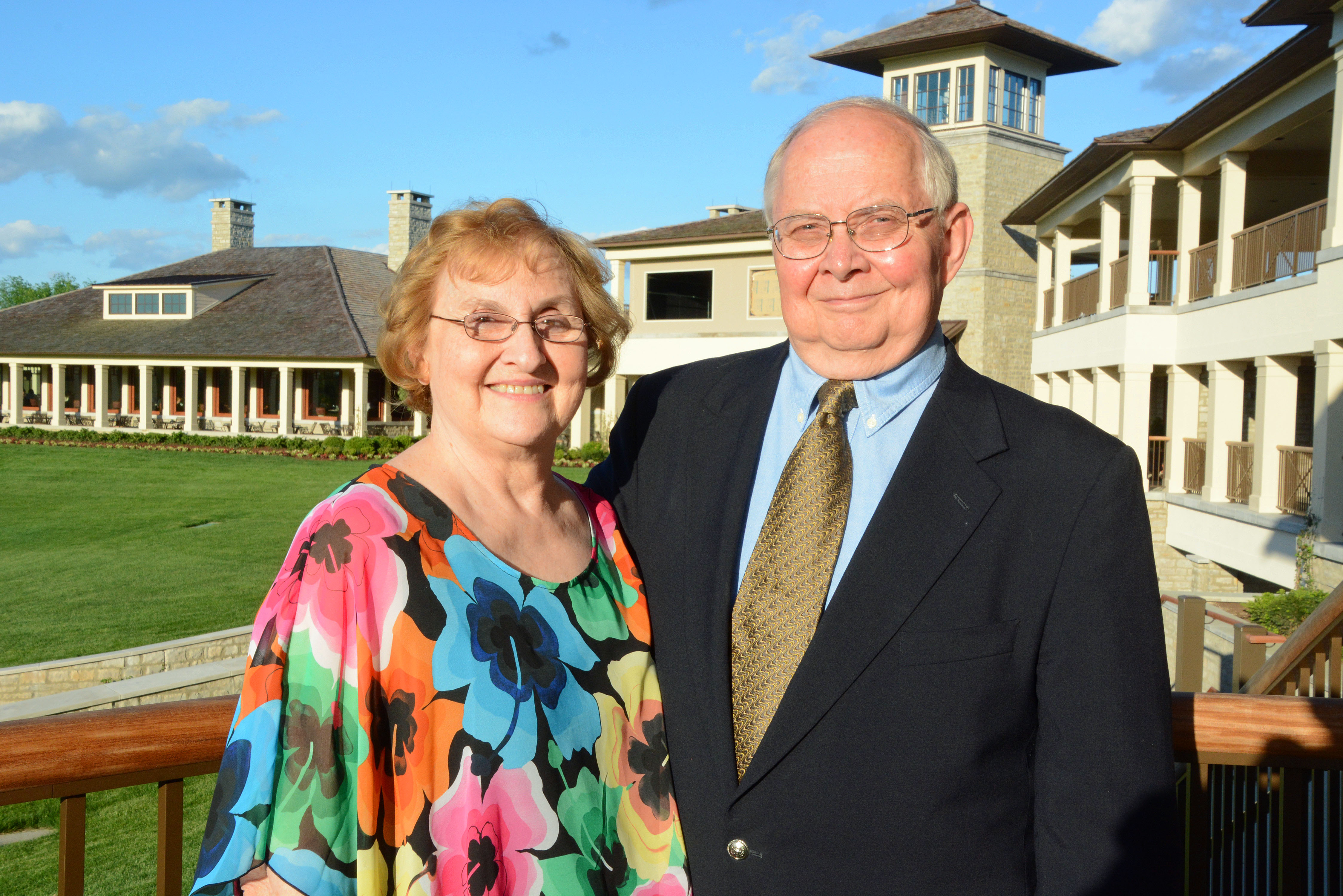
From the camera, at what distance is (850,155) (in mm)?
2541

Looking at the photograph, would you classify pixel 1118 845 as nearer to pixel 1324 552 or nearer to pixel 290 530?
pixel 1324 552

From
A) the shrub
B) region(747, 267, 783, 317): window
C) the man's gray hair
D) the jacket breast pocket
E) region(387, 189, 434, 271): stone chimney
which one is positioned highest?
region(387, 189, 434, 271): stone chimney

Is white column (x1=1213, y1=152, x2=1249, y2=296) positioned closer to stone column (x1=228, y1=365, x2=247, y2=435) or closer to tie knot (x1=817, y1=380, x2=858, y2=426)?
tie knot (x1=817, y1=380, x2=858, y2=426)

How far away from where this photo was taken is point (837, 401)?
2479 mm

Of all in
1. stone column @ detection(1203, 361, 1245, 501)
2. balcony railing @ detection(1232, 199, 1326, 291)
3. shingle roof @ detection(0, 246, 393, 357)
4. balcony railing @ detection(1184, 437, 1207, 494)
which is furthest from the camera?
shingle roof @ detection(0, 246, 393, 357)

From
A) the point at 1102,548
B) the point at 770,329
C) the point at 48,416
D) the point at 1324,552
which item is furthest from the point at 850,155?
the point at 48,416

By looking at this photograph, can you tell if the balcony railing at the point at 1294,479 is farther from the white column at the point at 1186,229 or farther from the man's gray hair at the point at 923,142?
the man's gray hair at the point at 923,142

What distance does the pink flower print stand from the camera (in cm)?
194

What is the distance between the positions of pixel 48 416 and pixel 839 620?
160 ft

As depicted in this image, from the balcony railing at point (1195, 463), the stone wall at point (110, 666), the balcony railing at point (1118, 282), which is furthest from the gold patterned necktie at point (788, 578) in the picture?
the balcony railing at point (1118, 282)

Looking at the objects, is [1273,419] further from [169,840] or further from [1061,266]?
[169,840]

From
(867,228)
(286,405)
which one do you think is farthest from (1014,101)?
(867,228)

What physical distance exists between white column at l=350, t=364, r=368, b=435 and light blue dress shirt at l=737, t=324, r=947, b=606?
36018 mm

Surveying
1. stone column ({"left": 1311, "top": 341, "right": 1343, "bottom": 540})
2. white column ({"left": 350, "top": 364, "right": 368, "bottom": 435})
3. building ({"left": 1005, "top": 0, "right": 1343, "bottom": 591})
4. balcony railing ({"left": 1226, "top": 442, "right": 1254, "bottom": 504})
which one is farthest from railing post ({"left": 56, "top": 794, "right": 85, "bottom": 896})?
white column ({"left": 350, "top": 364, "right": 368, "bottom": 435})
